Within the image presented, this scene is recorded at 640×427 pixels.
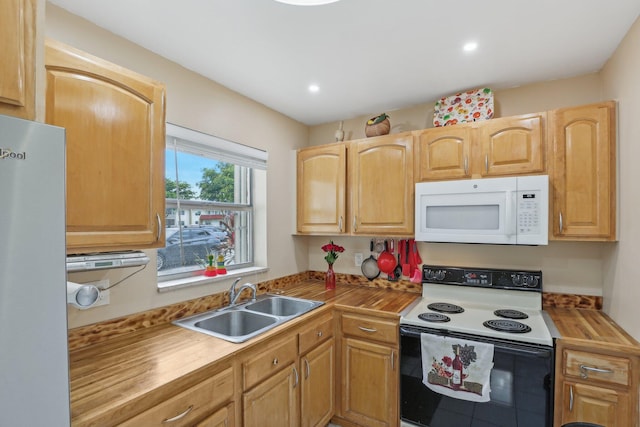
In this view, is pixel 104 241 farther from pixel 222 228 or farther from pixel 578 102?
pixel 578 102

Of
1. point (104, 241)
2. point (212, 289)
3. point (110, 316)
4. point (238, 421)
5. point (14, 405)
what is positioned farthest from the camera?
point (212, 289)

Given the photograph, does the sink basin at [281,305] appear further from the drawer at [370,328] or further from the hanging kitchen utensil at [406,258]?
the hanging kitchen utensil at [406,258]

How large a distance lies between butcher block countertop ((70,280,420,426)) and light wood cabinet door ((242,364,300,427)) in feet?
0.79

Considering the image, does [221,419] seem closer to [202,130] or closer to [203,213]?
[203,213]

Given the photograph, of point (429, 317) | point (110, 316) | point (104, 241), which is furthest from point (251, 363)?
point (429, 317)

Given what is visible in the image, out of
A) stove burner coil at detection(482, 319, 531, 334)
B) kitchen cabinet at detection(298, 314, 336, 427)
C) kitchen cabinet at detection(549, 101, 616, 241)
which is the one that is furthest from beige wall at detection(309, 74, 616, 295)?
kitchen cabinet at detection(298, 314, 336, 427)

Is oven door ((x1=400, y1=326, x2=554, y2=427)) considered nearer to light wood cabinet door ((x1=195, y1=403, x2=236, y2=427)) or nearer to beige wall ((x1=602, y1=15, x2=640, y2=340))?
beige wall ((x1=602, y1=15, x2=640, y2=340))

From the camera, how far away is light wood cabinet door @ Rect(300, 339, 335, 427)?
6.20 ft

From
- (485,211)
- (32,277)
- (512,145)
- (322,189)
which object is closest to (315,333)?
(322,189)

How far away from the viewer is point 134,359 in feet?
4.36

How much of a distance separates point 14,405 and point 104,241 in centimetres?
68

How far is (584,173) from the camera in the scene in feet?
5.97

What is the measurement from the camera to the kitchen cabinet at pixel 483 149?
1942mm

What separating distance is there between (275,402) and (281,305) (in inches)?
29.1
